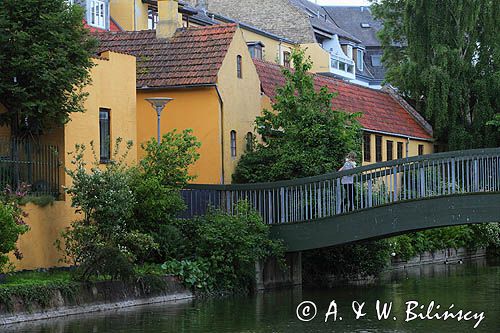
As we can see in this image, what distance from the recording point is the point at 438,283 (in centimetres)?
3828

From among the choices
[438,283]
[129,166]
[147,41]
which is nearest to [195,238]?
[129,166]

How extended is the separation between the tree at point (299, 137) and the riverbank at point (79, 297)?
8040mm

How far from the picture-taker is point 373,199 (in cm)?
3441

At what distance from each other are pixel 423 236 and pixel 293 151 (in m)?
11.9

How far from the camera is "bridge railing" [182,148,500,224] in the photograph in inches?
1299

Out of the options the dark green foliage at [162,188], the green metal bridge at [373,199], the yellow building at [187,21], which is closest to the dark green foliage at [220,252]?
the dark green foliage at [162,188]

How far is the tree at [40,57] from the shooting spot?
30.6 metres

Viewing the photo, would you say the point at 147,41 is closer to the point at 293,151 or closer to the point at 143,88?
the point at 143,88

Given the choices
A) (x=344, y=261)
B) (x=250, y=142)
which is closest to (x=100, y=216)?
(x=344, y=261)

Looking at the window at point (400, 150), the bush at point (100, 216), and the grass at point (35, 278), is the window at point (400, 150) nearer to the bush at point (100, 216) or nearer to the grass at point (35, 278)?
the bush at point (100, 216)

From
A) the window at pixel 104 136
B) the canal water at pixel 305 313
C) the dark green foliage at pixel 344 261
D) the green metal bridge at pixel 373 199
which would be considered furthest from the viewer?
the dark green foliage at pixel 344 261

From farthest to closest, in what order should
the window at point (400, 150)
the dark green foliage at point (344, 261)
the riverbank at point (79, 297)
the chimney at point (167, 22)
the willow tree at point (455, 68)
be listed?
the willow tree at point (455, 68)
the window at point (400, 150)
the chimney at point (167, 22)
the dark green foliage at point (344, 261)
the riverbank at point (79, 297)

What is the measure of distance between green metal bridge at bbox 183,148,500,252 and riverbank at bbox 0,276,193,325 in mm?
4650
